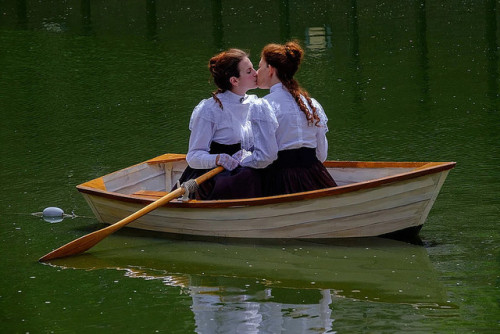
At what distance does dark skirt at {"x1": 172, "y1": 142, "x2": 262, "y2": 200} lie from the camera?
29.0 feet

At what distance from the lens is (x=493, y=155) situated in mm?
11367

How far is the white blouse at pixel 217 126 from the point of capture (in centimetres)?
895

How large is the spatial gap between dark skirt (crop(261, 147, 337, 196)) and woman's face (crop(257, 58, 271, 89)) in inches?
20.7

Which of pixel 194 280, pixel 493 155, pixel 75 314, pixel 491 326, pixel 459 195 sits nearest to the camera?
pixel 491 326

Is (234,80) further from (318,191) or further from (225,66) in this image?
(318,191)

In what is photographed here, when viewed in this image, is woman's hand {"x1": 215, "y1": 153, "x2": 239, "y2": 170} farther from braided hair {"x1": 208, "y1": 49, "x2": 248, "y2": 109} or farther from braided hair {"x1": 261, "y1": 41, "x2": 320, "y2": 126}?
braided hair {"x1": 261, "y1": 41, "x2": 320, "y2": 126}

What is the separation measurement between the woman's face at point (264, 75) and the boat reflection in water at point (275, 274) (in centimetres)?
120

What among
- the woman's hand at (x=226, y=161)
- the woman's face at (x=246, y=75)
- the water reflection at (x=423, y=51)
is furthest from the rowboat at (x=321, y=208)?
the water reflection at (x=423, y=51)

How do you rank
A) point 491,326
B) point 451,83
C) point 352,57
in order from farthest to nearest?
1. point 352,57
2. point 451,83
3. point 491,326

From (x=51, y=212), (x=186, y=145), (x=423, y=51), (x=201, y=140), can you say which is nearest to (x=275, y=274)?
(x=201, y=140)

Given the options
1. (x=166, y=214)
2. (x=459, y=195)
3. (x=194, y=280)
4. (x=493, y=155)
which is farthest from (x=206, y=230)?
(x=493, y=155)

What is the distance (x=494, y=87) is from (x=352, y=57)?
353cm

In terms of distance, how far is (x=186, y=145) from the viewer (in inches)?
503

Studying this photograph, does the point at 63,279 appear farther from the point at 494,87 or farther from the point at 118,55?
the point at 118,55
